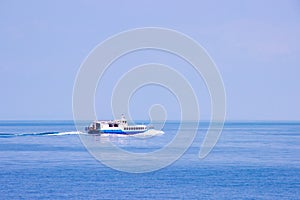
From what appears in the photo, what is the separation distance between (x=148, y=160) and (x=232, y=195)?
29.9 metres

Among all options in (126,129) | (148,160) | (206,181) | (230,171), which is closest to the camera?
(206,181)

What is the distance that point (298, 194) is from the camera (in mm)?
50500

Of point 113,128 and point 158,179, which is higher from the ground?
point 113,128

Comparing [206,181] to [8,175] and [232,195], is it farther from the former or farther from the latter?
[8,175]

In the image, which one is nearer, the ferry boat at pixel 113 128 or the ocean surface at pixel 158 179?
the ocean surface at pixel 158 179

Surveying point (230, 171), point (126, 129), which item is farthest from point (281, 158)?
point (126, 129)

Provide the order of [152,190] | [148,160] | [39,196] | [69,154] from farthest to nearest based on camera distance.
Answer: [69,154] → [148,160] → [152,190] → [39,196]

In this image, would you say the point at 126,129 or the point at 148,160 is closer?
the point at 148,160

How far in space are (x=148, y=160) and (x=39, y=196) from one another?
31320mm

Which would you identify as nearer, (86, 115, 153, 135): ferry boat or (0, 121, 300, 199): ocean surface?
(0, 121, 300, 199): ocean surface

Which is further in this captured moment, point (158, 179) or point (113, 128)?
point (113, 128)

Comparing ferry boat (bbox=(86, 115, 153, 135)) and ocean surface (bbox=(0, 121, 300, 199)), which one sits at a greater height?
ferry boat (bbox=(86, 115, 153, 135))

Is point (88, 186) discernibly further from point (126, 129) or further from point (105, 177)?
point (126, 129)

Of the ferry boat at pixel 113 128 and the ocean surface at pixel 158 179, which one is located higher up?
the ferry boat at pixel 113 128
